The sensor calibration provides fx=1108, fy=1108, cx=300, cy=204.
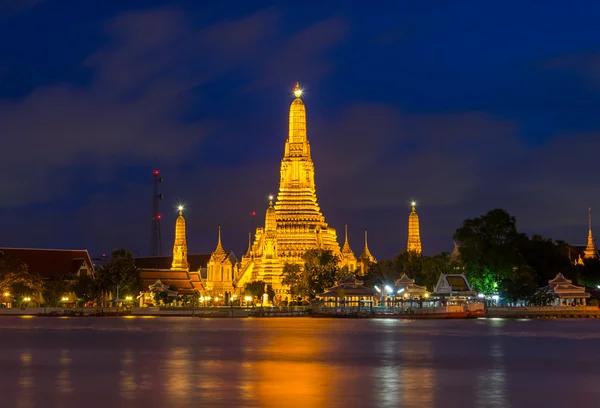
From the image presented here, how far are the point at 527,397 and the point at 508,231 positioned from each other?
61935mm

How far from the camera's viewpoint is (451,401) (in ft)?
73.5

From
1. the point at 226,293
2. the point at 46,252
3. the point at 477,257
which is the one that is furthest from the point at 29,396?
the point at 226,293

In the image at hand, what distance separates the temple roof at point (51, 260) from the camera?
10938 centimetres

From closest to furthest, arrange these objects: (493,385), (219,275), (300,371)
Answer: (493,385), (300,371), (219,275)

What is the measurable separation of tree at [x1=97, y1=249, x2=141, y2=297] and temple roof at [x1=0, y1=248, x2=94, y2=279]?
10.1m

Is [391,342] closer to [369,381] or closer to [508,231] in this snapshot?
[369,381]

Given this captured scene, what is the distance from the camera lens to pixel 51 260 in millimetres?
112000

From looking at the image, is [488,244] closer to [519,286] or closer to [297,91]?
[519,286]

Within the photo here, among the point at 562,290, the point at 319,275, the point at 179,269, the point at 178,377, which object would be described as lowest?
the point at 178,377

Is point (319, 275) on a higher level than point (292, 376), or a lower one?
higher

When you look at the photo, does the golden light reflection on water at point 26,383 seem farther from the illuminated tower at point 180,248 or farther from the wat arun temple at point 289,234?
the illuminated tower at point 180,248

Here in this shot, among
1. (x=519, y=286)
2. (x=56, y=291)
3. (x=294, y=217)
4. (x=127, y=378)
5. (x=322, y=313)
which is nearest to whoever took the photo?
(x=127, y=378)

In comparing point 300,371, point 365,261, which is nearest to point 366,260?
point 365,261

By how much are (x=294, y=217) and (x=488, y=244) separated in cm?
2965
